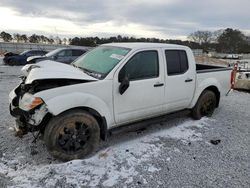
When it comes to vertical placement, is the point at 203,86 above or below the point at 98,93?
below

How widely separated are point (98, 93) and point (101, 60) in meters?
0.88

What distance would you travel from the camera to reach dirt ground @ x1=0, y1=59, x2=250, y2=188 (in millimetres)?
3334

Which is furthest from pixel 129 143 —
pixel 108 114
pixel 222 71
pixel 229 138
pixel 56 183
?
pixel 222 71

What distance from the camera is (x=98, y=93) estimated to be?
12.6ft

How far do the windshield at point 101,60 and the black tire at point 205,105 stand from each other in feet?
7.71

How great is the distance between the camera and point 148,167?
3.69 m

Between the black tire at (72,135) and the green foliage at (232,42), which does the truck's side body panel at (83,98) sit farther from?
the green foliage at (232,42)

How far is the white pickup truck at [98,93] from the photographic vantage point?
A: 3.56 meters

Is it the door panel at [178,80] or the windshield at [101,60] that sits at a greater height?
the windshield at [101,60]

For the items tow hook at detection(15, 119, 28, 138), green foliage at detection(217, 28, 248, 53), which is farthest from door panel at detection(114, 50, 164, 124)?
green foliage at detection(217, 28, 248, 53)

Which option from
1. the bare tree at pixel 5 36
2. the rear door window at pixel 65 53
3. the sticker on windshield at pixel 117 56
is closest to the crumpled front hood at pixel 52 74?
the sticker on windshield at pixel 117 56

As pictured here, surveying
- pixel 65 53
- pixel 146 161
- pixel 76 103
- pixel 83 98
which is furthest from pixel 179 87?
pixel 65 53

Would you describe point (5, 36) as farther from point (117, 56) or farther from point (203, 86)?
point (117, 56)

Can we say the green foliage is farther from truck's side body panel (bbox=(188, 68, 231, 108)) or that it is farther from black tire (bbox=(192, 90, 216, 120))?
black tire (bbox=(192, 90, 216, 120))
